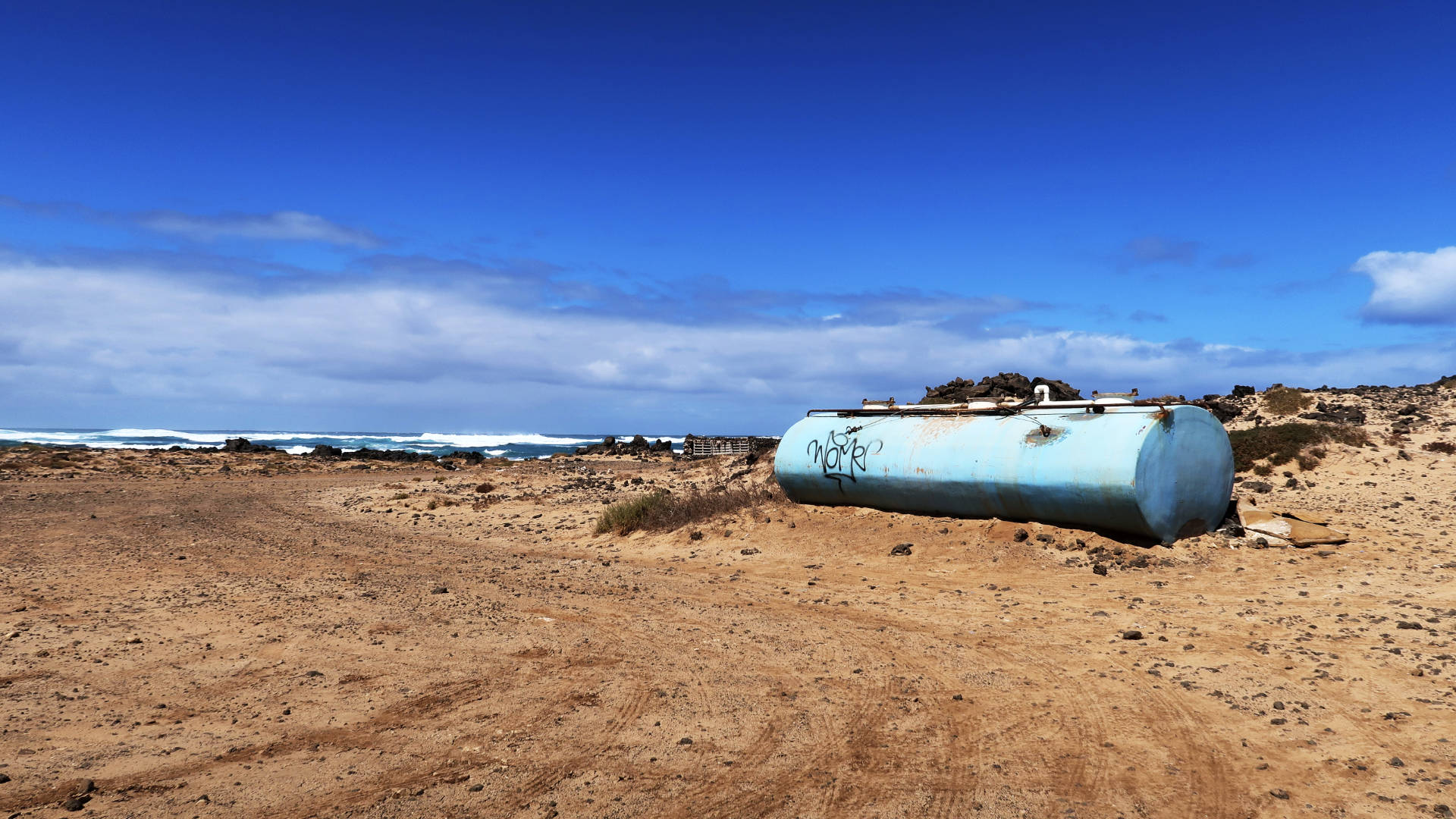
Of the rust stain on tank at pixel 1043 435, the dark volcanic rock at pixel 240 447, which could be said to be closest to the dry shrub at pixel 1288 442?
the rust stain on tank at pixel 1043 435

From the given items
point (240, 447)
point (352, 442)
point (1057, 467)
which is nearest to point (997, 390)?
point (1057, 467)

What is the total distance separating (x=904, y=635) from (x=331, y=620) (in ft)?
19.4

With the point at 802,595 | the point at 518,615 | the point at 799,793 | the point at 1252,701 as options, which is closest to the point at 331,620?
the point at 518,615

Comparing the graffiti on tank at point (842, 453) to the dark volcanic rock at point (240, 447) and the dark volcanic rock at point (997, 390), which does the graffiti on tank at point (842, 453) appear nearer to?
the dark volcanic rock at point (997, 390)

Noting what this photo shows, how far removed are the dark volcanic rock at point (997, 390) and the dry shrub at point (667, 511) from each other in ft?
19.2

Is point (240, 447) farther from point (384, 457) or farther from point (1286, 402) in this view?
point (1286, 402)

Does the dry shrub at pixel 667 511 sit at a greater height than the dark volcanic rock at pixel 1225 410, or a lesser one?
lesser

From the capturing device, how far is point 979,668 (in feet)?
23.2

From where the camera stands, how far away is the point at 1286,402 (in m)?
23.5

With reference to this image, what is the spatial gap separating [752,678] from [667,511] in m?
Answer: 9.65

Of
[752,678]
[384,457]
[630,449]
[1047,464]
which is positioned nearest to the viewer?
[752,678]

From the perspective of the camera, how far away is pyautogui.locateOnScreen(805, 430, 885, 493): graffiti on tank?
1487 centimetres

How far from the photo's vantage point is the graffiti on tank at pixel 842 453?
48.8ft

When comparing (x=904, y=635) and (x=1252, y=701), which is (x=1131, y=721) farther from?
(x=904, y=635)
